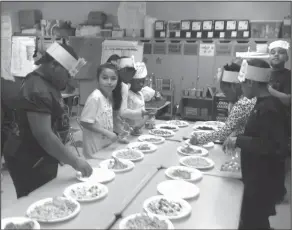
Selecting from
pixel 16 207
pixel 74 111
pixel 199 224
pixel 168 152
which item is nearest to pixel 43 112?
pixel 16 207

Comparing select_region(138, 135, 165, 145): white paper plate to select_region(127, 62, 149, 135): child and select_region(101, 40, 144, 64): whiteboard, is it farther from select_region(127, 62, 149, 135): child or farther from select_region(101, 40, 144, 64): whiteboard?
select_region(101, 40, 144, 64): whiteboard

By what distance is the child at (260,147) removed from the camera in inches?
77.9

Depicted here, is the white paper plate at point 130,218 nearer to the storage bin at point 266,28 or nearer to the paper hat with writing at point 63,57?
the paper hat with writing at point 63,57

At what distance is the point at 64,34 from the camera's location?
20.4 ft

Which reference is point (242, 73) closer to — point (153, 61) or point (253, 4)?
point (153, 61)

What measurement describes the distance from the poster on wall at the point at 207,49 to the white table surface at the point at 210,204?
3618 millimetres

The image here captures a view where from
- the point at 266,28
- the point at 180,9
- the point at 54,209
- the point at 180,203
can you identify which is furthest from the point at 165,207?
the point at 180,9

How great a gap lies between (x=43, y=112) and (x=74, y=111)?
4924 millimetres

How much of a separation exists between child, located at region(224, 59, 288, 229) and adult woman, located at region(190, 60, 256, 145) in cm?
23

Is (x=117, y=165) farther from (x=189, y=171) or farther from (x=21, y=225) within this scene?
(x=21, y=225)

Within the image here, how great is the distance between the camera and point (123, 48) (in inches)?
203

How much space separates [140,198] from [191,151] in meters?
0.95

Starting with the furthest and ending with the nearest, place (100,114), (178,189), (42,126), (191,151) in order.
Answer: (100,114), (191,151), (178,189), (42,126)

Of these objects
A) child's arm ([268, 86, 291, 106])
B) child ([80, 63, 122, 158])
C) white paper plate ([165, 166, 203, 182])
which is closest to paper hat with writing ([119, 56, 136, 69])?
child ([80, 63, 122, 158])
